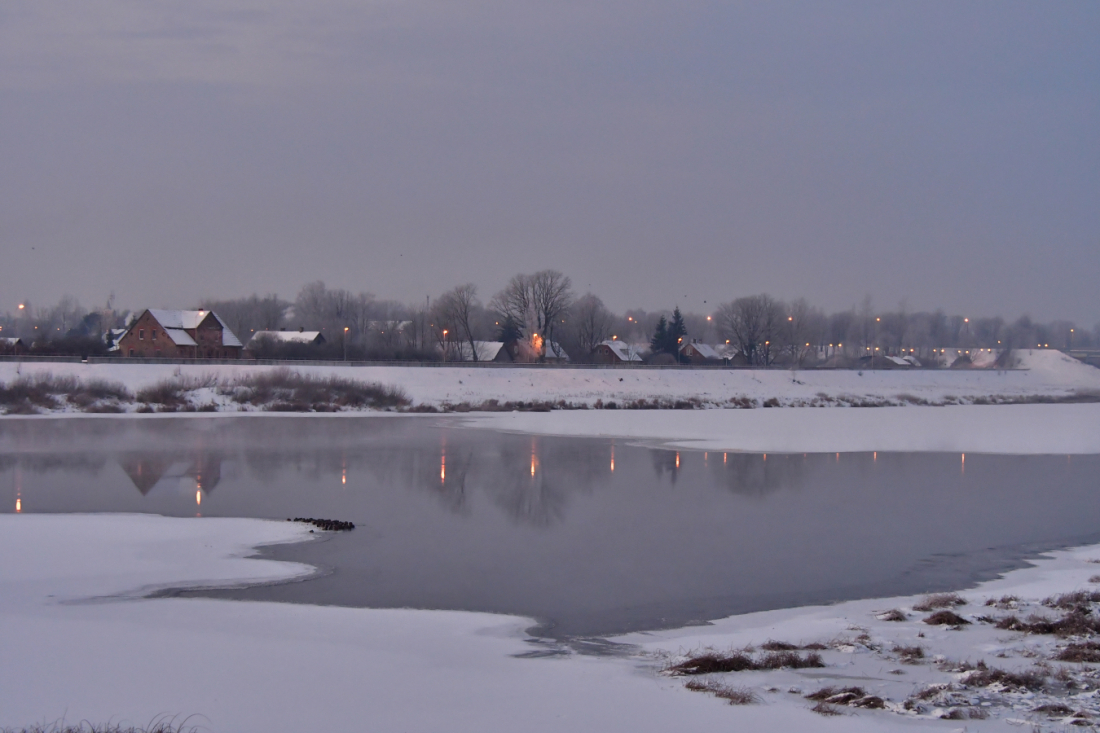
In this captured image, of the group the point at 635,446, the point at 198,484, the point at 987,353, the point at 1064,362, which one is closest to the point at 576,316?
the point at 1064,362

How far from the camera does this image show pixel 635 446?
29.2m

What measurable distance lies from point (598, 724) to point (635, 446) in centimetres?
2307

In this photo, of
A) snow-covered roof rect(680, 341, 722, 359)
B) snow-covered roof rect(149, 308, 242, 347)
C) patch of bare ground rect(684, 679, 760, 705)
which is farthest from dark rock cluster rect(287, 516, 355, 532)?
snow-covered roof rect(680, 341, 722, 359)

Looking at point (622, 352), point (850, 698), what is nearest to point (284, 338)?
point (622, 352)

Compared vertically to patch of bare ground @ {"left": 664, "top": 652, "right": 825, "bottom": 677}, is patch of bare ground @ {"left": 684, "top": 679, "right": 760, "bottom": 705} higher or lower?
higher

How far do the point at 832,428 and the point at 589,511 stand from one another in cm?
2386

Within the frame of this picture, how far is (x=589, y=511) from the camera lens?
16.6 meters

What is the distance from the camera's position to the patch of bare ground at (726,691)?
267 inches

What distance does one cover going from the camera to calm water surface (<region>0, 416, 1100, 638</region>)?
35.7 feet

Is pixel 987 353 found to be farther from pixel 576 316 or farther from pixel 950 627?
pixel 950 627

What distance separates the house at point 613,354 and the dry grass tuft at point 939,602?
86.2 metres

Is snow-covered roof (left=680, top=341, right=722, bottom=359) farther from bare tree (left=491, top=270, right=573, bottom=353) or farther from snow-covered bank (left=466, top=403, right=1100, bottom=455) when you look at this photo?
snow-covered bank (left=466, top=403, right=1100, bottom=455)

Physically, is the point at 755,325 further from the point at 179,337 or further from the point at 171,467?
the point at 171,467

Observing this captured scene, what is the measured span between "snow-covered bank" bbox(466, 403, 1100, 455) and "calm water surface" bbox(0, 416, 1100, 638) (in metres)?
3.04
